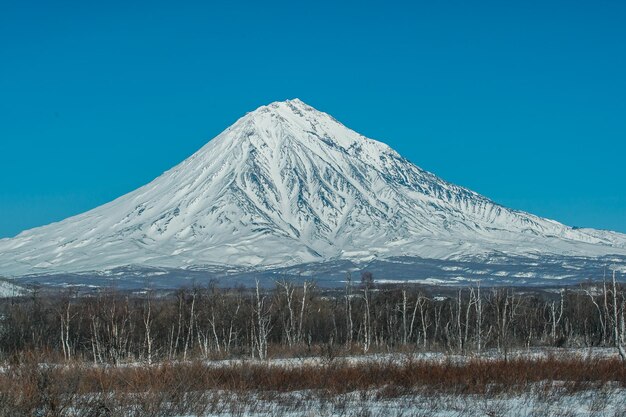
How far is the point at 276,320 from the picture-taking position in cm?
6600

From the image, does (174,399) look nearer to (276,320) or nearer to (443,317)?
(276,320)

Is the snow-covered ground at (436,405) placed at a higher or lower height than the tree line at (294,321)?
higher

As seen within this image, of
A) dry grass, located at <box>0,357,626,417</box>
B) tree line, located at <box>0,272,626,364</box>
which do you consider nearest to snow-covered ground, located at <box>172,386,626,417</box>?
dry grass, located at <box>0,357,626,417</box>

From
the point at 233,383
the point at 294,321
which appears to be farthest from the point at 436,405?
the point at 294,321

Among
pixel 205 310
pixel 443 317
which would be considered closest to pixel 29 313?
pixel 205 310

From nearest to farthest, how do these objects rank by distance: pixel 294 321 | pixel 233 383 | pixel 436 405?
pixel 436 405 → pixel 233 383 → pixel 294 321

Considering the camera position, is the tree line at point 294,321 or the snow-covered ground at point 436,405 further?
the tree line at point 294,321

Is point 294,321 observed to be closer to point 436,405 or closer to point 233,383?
point 233,383

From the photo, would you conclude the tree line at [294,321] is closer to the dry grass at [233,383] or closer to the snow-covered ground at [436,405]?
the dry grass at [233,383]

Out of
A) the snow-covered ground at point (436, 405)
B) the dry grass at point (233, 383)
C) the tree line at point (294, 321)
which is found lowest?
the tree line at point (294, 321)

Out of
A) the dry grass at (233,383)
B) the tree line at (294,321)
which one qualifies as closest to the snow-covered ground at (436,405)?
the dry grass at (233,383)

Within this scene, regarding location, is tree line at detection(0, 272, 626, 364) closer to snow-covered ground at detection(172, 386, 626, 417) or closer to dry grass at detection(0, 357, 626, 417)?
dry grass at detection(0, 357, 626, 417)

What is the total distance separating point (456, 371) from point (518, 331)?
2360 inches

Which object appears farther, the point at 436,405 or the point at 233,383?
the point at 233,383
